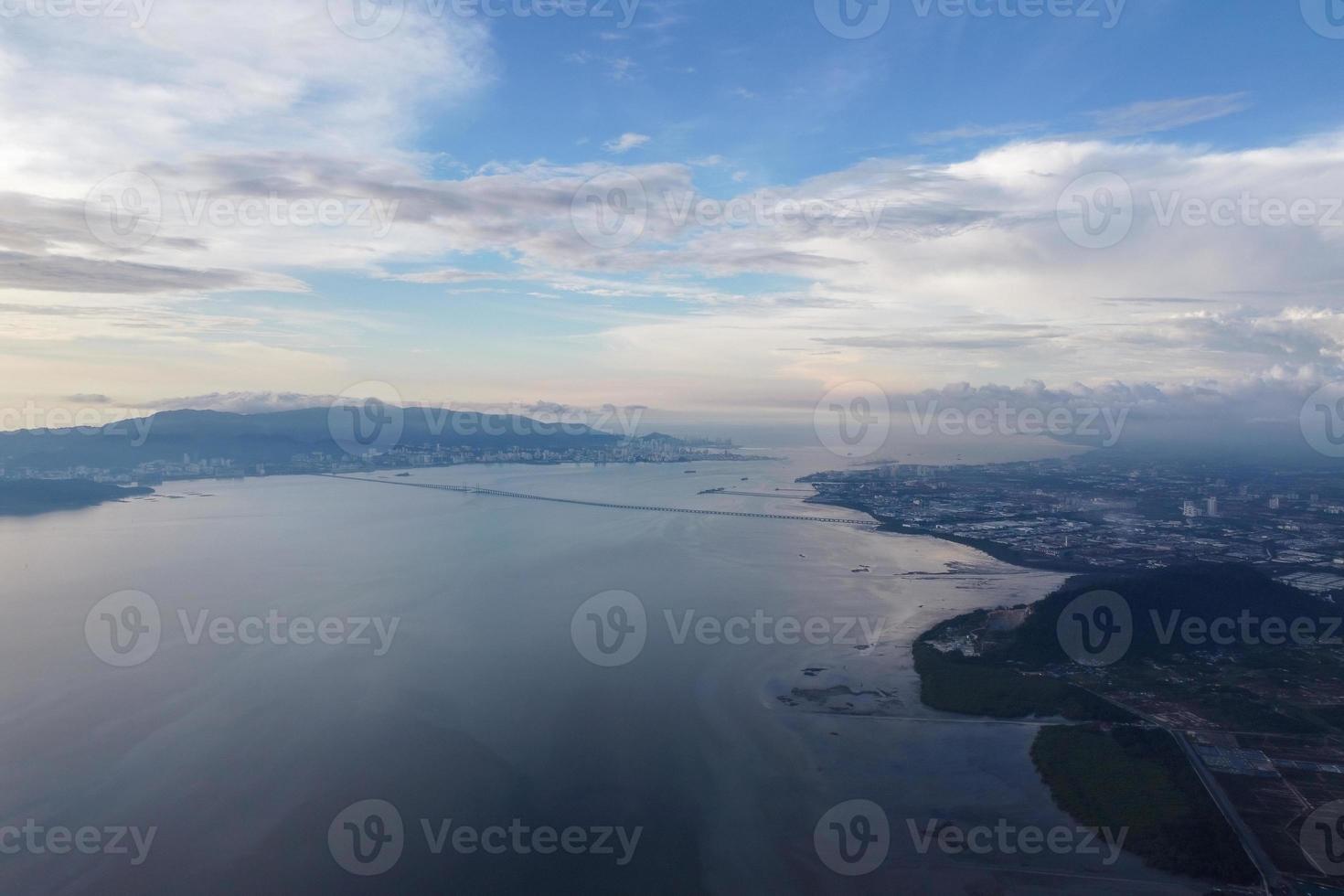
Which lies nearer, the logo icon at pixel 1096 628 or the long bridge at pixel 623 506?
the logo icon at pixel 1096 628

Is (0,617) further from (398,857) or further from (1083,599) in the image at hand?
(1083,599)

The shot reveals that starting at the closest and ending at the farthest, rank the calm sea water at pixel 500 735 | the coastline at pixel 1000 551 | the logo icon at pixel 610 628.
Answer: the calm sea water at pixel 500 735 → the logo icon at pixel 610 628 → the coastline at pixel 1000 551

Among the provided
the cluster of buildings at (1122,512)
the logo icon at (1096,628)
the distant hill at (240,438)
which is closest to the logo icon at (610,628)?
the logo icon at (1096,628)

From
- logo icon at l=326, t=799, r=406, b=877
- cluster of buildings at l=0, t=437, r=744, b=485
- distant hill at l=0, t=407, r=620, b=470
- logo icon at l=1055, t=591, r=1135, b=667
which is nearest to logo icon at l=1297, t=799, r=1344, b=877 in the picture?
A: logo icon at l=1055, t=591, r=1135, b=667

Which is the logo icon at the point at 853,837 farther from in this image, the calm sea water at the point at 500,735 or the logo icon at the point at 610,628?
the logo icon at the point at 610,628

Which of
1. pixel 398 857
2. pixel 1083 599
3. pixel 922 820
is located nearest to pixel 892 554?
pixel 1083 599

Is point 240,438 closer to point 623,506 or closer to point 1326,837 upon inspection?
point 623,506

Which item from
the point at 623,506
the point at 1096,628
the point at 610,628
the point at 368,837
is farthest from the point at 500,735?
the point at 623,506
